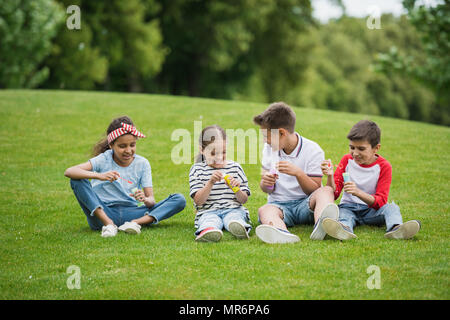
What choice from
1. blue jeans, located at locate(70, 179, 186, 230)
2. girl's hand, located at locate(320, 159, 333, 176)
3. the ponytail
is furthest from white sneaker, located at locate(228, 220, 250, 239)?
the ponytail

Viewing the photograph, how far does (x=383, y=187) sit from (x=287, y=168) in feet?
3.78

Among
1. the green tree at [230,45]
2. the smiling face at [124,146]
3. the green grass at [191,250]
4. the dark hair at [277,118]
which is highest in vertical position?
the green tree at [230,45]

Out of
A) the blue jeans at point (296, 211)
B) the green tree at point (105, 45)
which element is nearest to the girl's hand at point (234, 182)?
the blue jeans at point (296, 211)

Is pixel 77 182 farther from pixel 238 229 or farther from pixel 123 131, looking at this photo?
pixel 238 229

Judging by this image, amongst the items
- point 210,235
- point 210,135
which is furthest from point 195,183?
point 210,235

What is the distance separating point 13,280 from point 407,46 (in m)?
64.1

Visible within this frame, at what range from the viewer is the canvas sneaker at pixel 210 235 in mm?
5875

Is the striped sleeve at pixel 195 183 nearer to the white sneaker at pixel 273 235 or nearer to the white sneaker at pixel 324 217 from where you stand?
the white sneaker at pixel 273 235

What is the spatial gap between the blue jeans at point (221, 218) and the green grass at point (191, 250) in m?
0.20

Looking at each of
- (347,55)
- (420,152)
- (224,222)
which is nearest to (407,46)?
(347,55)

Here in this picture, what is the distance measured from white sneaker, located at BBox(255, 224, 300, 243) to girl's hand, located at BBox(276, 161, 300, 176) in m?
0.70

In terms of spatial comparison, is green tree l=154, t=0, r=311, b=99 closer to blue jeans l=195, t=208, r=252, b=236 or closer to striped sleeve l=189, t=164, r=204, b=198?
striped sleeve l=189, t=164, r=204, b=198

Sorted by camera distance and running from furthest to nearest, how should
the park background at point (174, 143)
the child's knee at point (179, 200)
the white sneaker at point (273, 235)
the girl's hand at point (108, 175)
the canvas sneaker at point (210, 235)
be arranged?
the child's knee at point (179, 200) → the girl's hand at point (108, 175) → the canvas sneaker at point (210, 235) → the white sneaker at point (273, 235) → the park background at point (174, 143)

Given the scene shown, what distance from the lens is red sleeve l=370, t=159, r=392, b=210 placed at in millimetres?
6219
